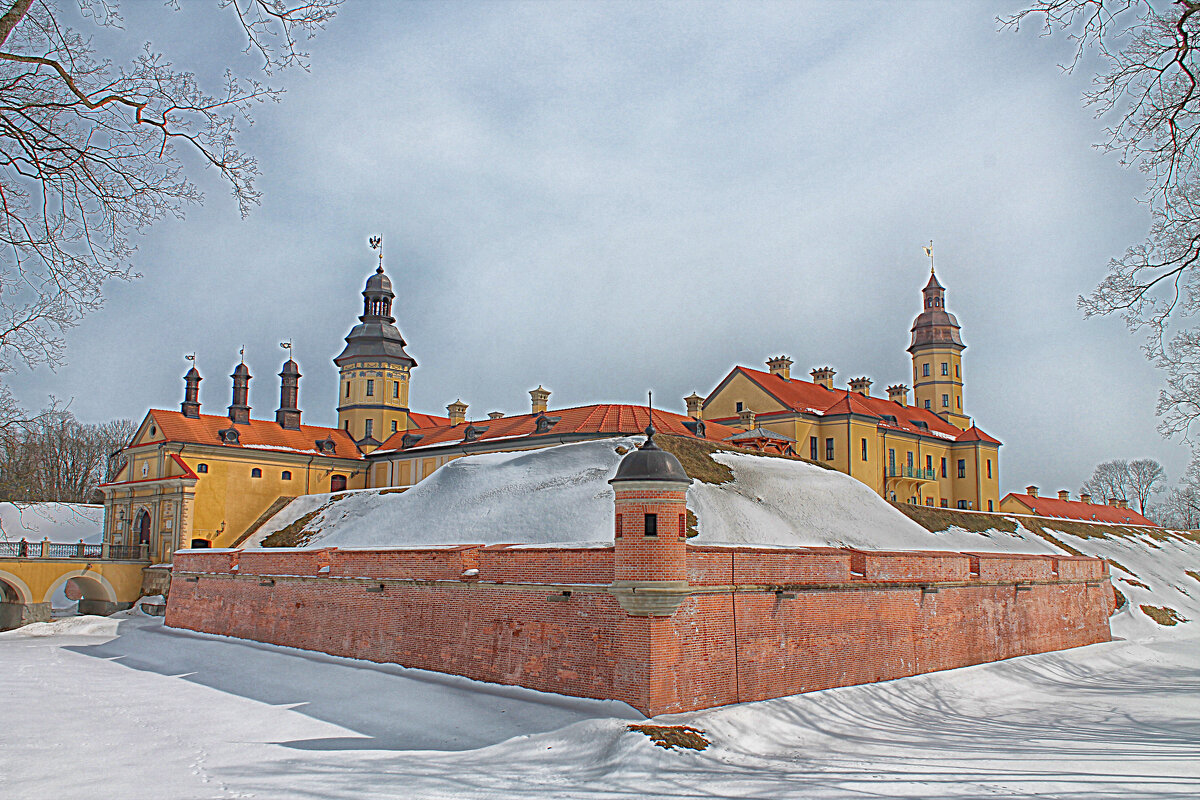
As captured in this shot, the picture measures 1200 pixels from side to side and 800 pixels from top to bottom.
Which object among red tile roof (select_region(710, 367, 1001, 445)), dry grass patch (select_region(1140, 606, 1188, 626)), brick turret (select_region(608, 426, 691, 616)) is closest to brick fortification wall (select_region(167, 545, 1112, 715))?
brick turret (select_region(608, 426, 691, 616))

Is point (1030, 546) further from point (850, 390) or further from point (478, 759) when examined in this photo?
point (478, 759)

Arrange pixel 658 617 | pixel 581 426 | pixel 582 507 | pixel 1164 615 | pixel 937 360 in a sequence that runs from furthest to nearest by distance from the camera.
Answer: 1. pixel 937 360
2. pixel 581 426
3. pixel 1164 615
4. pixel 582 507
5. pixel 658 617

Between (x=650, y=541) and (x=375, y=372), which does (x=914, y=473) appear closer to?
(x=375, y=372)

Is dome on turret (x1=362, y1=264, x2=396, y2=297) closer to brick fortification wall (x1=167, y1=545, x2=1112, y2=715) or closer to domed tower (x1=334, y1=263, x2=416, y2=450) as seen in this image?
domed tower (x1=334, y1=263, x2=416, y2=450)

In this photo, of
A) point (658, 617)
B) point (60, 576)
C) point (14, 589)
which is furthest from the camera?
point (60, 576)

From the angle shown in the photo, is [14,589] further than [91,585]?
No

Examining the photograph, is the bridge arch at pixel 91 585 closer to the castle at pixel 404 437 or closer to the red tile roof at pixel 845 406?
the castle at pixel 404 437

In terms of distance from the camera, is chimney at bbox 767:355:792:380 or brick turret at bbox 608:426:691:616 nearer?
brick turret at bbox 608:426:691:616

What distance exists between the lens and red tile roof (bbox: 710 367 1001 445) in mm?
44688

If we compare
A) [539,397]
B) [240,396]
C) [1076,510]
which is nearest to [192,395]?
[240,396]

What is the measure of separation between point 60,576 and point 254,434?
10.5 meters

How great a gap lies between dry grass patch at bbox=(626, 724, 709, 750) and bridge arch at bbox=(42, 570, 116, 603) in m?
29.2

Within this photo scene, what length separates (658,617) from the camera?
537 inches

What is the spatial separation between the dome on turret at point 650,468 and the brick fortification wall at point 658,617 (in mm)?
1510
